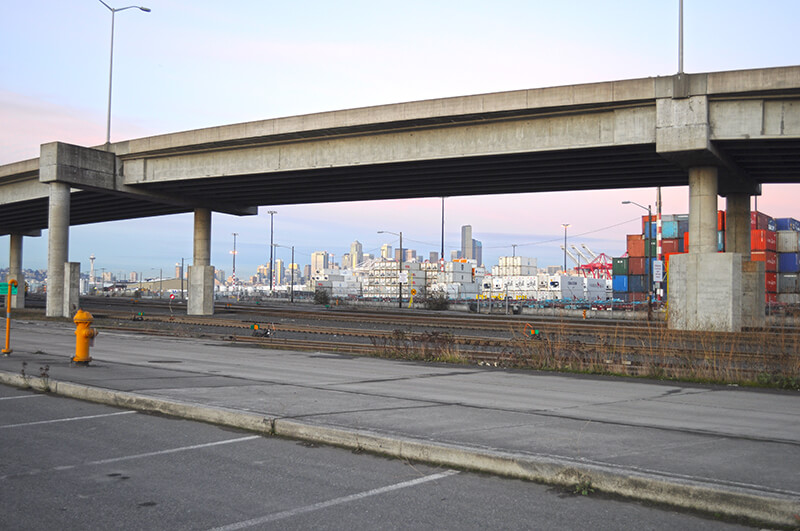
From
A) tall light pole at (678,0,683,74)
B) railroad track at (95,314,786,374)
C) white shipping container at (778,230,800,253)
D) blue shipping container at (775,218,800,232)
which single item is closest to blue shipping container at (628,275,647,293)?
blue shipping container at (775,218,800,232)

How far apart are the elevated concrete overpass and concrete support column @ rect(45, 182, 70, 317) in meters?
0.09

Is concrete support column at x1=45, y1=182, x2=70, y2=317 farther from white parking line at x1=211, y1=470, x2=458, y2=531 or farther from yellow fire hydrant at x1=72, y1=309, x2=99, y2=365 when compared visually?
white parking line at x1=211, y1=470, x2=458, y2=531

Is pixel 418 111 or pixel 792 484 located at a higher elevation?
pixel 418 111

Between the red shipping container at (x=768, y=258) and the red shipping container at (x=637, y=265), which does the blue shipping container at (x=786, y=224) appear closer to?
the red shipping container at (x=768, y=258)

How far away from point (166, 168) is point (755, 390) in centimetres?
3592

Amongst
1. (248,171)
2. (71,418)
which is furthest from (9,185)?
(71,418)

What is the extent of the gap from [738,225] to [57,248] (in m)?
39.1

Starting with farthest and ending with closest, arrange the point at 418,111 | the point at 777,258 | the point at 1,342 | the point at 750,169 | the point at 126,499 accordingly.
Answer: the point at 777,258
the point at 750,169
the point at 418,111
the point at 1,342
the point at 126,499

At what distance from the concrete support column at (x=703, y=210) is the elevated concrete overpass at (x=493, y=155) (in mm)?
58

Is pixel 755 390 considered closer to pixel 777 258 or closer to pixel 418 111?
pixel 418 111

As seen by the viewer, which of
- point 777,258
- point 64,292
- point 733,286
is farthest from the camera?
point 777,258

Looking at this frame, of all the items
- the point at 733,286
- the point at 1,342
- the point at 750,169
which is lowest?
the point at 1,342

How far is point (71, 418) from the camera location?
9.07 m

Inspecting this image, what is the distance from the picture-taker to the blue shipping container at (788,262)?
204 ft
